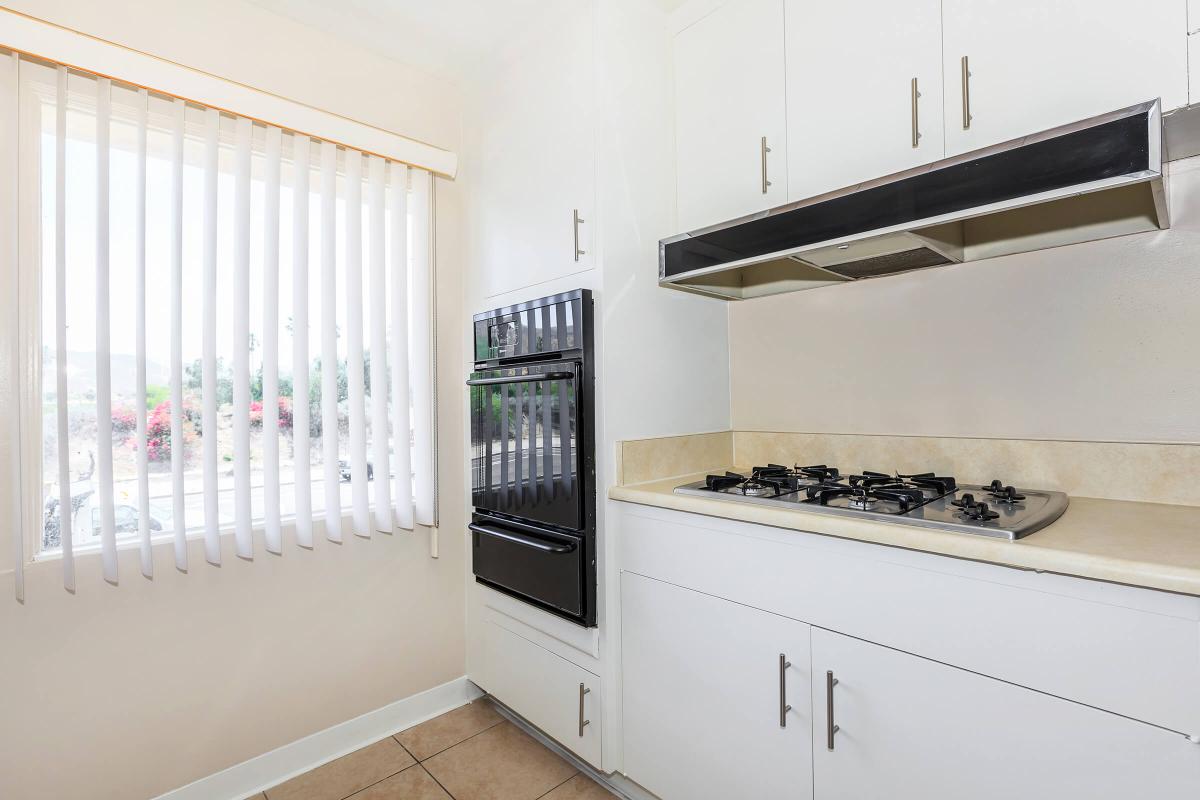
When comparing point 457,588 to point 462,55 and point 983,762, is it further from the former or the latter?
point 462,55

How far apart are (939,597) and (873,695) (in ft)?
0.89

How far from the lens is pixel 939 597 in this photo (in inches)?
43.3

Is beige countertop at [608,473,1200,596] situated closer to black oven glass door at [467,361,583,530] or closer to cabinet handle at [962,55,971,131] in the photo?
black oven glass door at [467,361,583,530]

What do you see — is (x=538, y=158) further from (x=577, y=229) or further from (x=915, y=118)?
(x=915, y=118)

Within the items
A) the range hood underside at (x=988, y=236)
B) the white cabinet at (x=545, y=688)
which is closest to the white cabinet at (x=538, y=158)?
the range hood underside at (x=988, y=236)

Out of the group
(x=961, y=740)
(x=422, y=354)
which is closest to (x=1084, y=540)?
(x=961, y=740)

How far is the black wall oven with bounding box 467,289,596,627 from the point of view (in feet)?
5.84

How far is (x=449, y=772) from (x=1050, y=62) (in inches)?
103

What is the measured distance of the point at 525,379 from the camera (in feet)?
6.40

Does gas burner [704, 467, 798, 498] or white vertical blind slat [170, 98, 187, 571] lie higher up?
white vertical blind slat [170, 98, 187, 571]

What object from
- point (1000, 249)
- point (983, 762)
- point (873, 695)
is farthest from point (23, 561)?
point (1000, 249)

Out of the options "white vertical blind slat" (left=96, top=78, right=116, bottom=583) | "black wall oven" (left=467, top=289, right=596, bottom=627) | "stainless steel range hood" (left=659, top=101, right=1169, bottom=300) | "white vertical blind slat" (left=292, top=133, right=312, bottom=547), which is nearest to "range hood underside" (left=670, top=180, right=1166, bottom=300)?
"stainless steel range hood" (left=659, top=101, right=1169, bottom=300)

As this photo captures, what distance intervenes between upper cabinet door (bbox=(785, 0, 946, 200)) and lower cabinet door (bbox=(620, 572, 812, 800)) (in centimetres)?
122

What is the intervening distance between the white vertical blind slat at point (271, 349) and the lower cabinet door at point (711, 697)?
1.21 meters
